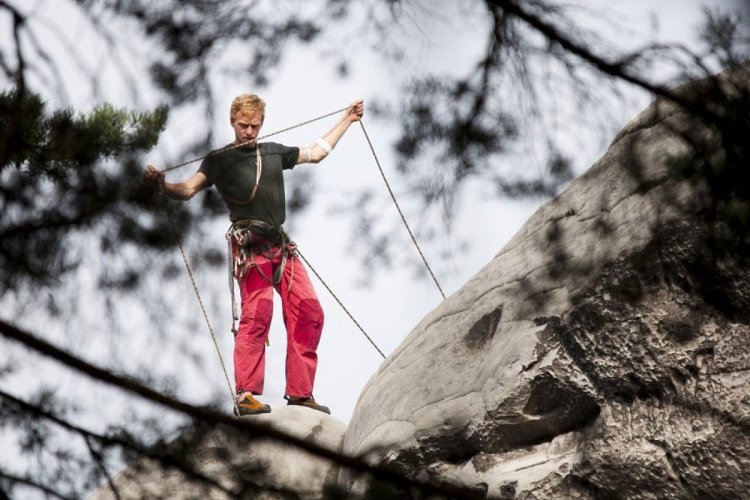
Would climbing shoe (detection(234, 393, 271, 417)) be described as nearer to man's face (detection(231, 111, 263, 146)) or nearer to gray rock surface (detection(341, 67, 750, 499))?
gray rock surface (detection(341, 67, 750, 499))

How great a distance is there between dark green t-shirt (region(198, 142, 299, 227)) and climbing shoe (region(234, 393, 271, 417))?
1.03 m

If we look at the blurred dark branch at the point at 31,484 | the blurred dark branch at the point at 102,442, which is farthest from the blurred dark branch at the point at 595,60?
the blurred dark branch at the point at 31,484

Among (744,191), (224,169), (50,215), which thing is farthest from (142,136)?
(744,191)

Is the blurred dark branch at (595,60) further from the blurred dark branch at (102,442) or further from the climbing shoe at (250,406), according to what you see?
the climbing shoe at (250,406)

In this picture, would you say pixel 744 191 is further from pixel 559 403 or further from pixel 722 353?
pixel 559 403

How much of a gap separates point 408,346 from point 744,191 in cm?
322

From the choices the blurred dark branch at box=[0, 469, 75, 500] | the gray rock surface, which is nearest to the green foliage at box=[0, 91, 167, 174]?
the blurred dark branch at box=[0, 469, 75, 500]

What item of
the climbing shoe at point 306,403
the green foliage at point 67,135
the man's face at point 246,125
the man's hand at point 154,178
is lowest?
the man's hand at point 154,178

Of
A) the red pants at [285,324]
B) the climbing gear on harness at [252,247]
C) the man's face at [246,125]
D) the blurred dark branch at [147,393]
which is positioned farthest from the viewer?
the red pants at [285,324]

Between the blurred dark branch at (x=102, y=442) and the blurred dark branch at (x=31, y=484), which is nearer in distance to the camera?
the blurred dark branch at (x=102, y=442)

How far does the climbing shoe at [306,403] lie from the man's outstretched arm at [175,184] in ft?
9.38

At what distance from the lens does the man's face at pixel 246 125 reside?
639cm

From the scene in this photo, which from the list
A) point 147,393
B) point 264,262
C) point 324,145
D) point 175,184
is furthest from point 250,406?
point 147,393

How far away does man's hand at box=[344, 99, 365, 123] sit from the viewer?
22.4 feet
